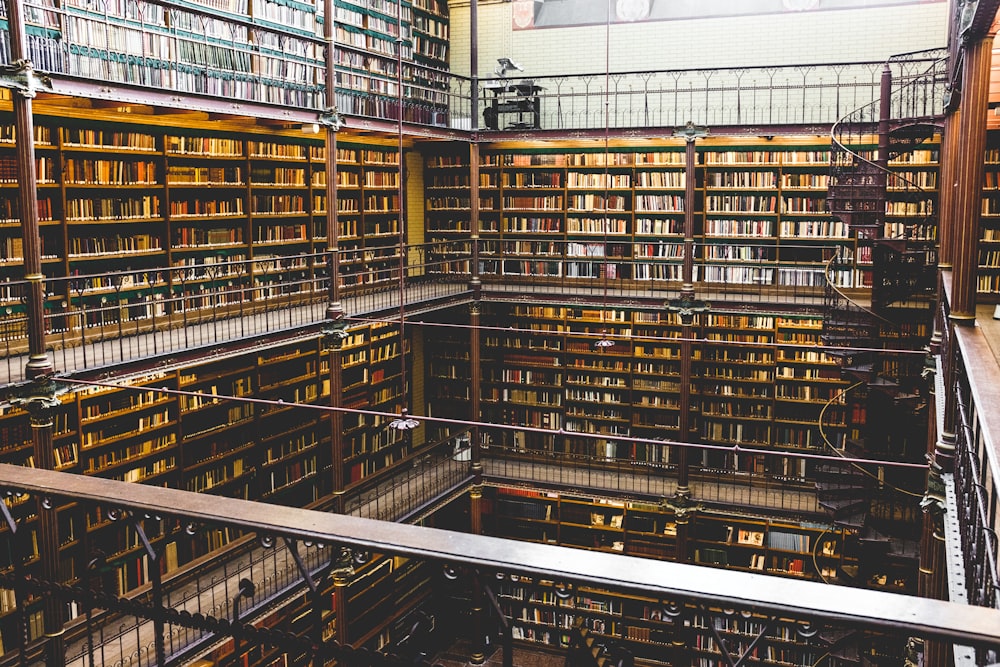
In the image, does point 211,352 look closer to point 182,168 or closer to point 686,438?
point 182,168

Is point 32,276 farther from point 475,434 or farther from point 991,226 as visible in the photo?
point 991,226

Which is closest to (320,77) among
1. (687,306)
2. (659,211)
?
(659,211)

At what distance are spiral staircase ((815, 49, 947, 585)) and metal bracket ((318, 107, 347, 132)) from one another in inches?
179

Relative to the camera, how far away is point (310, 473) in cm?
922

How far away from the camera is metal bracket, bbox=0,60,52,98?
17.0 ft

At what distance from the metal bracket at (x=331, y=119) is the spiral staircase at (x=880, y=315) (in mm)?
Answer: 4536

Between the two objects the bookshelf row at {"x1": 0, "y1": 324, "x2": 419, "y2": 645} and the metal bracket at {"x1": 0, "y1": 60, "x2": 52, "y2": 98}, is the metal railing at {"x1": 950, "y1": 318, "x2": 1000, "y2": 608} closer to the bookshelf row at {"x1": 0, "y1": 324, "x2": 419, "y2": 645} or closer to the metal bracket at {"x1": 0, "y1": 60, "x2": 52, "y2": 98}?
the bookshelf row at {"x1": 0, "y1": 324, "x2": 419, "y2": 645}

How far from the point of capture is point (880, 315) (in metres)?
8.45

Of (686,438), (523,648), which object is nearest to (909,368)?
(686,438)

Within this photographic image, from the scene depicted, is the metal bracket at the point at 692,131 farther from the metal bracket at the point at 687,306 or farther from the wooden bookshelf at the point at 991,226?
the wooden bookshelf at the point at 991,226

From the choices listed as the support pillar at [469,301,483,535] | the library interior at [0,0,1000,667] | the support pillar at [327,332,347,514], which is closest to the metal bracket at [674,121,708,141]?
the library interior at [0,0,1000,667]

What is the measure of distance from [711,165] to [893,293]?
2.80 meters

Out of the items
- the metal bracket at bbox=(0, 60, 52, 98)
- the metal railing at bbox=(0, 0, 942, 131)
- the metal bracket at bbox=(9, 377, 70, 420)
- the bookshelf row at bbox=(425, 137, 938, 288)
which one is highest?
the metal railing at bbox=(0, 0, 942, 131)

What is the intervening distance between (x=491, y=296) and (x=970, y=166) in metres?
6.88
